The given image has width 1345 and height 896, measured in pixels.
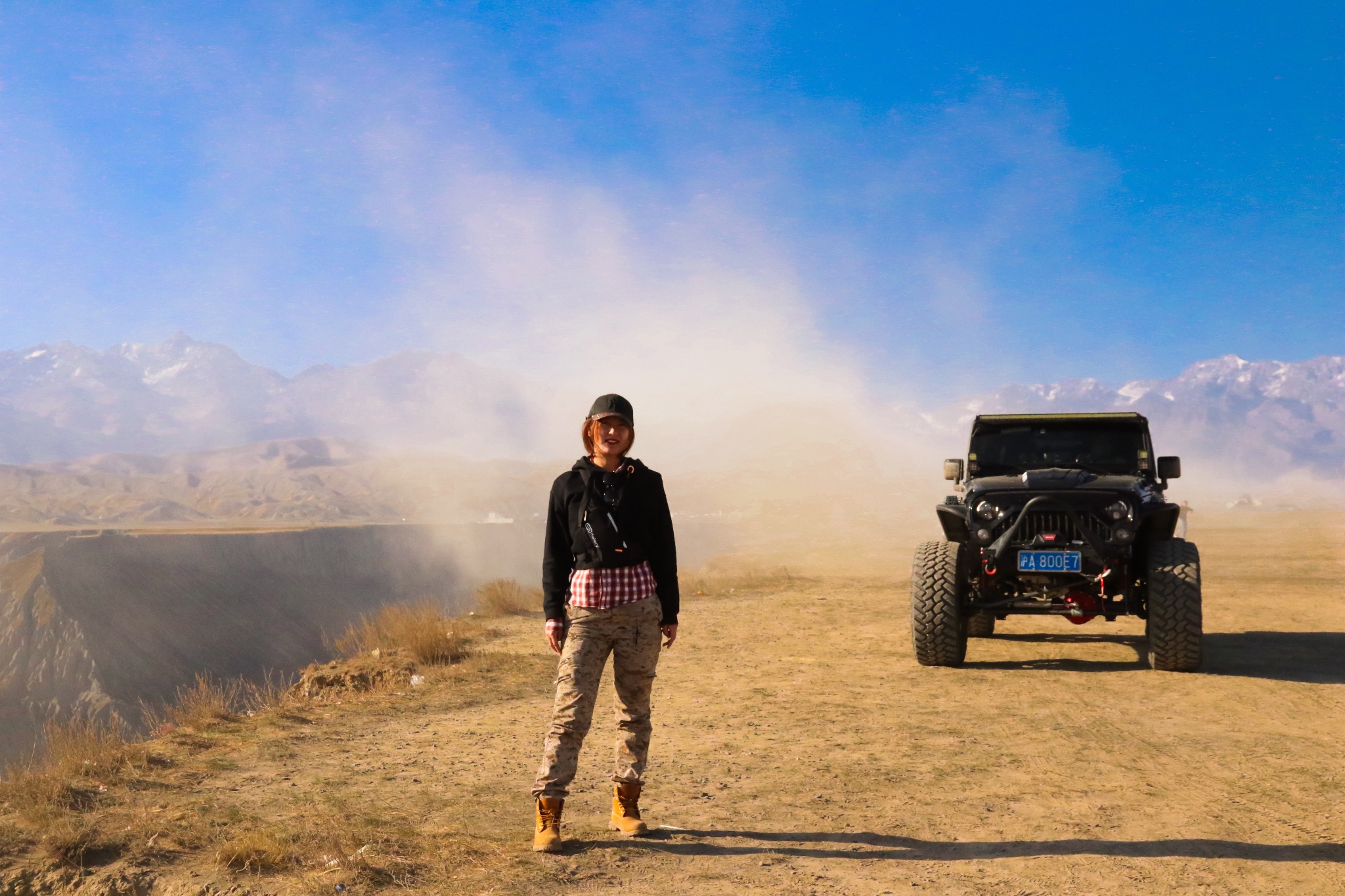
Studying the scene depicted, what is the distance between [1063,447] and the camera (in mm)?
10617

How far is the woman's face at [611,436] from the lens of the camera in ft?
15.4

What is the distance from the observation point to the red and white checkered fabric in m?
4.59

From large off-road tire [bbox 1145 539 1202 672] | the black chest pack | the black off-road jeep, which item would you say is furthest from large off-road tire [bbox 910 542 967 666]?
the black chest pack

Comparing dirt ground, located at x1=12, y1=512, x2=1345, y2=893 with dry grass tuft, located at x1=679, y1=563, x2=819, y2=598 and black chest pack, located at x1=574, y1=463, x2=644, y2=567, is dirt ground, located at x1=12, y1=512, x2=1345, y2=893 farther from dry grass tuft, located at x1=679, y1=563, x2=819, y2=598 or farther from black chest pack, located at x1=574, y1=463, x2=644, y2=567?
dry grass tuft, located at x1=679, y1=563, x2=819, y2=598

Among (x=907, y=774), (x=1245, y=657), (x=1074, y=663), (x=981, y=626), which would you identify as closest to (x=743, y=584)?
(x=981, y=626)

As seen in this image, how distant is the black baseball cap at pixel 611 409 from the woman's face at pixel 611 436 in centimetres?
2

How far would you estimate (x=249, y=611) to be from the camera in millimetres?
54312

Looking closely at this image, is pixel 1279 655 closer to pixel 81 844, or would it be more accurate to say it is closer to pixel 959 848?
pixel 959 848

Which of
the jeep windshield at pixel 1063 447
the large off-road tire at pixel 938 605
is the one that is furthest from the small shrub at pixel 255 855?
the jeep windshield at pixel 1063 447

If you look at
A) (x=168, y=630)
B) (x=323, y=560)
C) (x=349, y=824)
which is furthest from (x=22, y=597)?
(x=349, y=824)

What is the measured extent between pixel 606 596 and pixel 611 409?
94cm

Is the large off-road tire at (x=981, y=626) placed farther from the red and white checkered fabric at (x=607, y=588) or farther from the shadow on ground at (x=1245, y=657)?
the red and white checkered fabric at (x=607, y=588)

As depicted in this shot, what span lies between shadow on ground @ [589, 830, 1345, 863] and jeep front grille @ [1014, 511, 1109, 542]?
444cm

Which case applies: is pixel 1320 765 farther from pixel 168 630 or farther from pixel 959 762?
pixel 168 630
